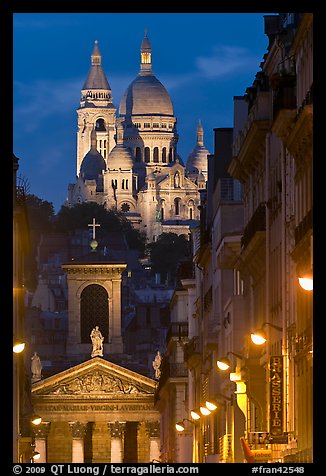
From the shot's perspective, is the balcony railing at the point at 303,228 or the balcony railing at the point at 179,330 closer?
the balcony railing at the point at 303,228

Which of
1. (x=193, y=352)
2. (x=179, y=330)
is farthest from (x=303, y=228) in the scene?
(x=179, y=330)

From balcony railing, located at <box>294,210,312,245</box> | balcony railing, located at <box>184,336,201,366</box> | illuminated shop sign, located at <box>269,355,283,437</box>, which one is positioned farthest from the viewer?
balcony railing, located at <box>184,336,201,366</box>

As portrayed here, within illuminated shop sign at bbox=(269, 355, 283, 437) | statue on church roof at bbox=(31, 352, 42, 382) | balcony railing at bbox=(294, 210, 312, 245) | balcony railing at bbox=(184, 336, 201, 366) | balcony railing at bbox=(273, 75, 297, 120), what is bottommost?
illuminated shop sign at bbox=(269, 355, 283, 437)

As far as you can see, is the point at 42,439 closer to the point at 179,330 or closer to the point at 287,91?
the point at 179,330

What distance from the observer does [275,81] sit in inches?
1822

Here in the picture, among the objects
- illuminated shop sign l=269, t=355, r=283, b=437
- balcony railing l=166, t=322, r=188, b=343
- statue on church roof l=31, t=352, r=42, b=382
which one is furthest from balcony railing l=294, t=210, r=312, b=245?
statue on church roof l=31, t=352, r=42, b=382

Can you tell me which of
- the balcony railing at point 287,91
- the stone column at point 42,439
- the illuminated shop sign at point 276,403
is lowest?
the illuminated shop sign at point 276,403

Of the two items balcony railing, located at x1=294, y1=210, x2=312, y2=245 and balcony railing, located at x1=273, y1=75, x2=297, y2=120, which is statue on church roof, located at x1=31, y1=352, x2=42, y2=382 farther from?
balcony railing, located at x1=294, y1=210, x2=312, y2=245

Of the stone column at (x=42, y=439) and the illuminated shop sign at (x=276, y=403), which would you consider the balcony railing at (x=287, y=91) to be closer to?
the illuminated shop sign at (x=276, y=403)

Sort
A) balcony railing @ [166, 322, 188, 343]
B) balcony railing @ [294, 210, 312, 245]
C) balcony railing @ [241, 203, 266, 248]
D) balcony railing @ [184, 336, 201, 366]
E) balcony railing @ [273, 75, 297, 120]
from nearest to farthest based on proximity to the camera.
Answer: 1. balcony railing @ [294, 210, 312, 245]
2. balcony railing @ [273, 75, 297, 120]
3. balcony railing @ [241, 203, 266, 248]
4. balcony railing @ [184, 336, 201, 366]
5. balcony railing @ [166, 322, 188, 343]

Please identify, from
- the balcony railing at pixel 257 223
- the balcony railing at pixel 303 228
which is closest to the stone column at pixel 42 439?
the balcony railing at pixel 257 223

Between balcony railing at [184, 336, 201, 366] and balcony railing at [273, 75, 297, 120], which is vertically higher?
balcony railing at [184, 336, 201, 366]
